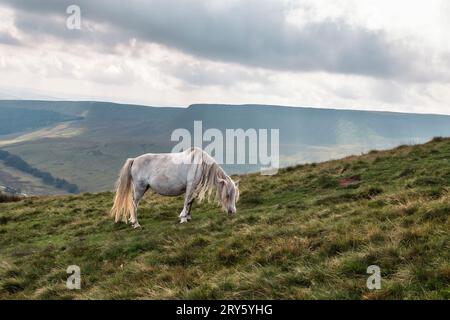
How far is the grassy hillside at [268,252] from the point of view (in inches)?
263

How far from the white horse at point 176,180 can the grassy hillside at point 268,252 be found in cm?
87

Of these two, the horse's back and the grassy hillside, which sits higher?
the horse's back

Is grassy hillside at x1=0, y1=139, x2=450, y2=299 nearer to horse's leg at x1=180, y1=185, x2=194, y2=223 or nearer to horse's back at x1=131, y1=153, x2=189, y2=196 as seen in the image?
horse's leg at x1=180, y1=185, x2=194, y2=223

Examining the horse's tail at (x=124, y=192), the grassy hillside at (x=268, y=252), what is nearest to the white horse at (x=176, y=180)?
the horse's tail at (x=124, y=192)

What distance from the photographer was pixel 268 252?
859 cm

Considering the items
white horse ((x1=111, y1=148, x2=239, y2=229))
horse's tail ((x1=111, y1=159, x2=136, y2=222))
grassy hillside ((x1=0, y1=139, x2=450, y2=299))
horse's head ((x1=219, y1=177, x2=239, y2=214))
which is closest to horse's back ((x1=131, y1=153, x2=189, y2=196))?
white horse ((x1=111, y1=148, x2=239, y2=229))

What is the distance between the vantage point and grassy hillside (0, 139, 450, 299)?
6.68 metres

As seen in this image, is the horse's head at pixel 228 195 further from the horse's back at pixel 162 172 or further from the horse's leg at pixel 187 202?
the horse's back at pixel 162 172

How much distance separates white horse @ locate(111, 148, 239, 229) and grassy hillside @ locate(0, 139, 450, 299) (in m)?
0.87

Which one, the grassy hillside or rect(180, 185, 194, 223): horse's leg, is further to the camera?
rect(180, 185, 194, 223): horse's leg

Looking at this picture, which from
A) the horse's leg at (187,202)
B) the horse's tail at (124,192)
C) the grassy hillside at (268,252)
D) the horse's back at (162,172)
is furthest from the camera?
the horse's tail at (124,192)

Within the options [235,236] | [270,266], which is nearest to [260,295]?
[270,266]


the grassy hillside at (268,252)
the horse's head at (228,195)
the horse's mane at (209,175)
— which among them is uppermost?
the horse's mane at (209,175)

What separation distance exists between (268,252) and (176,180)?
7335 mm
